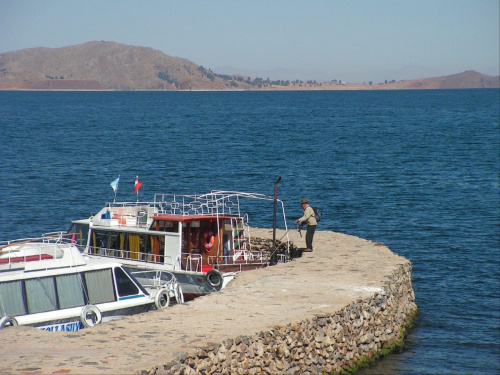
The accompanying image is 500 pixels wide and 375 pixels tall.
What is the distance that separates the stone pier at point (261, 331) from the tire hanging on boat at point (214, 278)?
1366 millimetres

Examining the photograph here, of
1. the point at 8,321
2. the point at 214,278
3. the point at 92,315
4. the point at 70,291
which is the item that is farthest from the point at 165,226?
the point at 8,321

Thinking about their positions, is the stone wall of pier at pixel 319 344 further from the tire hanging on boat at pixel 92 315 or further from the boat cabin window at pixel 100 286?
the boat cabin window at pixel 100 286

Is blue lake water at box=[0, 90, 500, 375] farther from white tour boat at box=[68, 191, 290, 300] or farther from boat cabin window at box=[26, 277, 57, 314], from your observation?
boat cabin window at box=[26, 277, 57, 314]

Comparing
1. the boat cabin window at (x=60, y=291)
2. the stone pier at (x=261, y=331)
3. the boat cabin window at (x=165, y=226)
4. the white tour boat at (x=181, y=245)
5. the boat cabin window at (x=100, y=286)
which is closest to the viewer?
the stone pier at (x=261, y=331)

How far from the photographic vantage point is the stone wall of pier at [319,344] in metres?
13.5

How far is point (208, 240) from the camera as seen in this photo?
23.3 metres

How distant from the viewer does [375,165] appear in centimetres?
6644

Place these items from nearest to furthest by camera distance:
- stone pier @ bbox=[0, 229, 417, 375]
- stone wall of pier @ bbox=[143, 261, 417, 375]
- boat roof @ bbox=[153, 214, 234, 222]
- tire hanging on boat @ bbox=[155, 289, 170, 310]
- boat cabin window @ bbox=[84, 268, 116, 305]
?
stone pier @ bbox=[0, 229, 417, 375] → stone wall of pier @ bbox=[143, 261, 417, 375] → boat cabin window @ bbox=[84, 268, 116, 305] → tire hanging on boat @ bbox=[155, 289, 170, 310] → boat roof @ bbox=[153, 214, 234, 222]

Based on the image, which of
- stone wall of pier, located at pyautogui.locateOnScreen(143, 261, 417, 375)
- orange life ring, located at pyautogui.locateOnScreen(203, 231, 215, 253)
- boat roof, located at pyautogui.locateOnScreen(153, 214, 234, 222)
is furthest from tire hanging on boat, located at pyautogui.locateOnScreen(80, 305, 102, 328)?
orange life ring, located at pyautogui.locateOnScreen(203, 231, 215, 253)

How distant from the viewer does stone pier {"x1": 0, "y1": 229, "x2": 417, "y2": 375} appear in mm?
12625

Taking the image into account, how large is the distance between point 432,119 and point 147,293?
121 m

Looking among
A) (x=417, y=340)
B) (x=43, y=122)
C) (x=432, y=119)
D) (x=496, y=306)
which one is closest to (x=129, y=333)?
(x=417, y=340)

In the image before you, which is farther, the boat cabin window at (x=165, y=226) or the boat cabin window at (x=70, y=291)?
the boat cabin window at (x=165, y=226)

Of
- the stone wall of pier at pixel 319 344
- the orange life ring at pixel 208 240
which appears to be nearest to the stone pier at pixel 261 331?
the stone wall of pier at pixel 319 344
